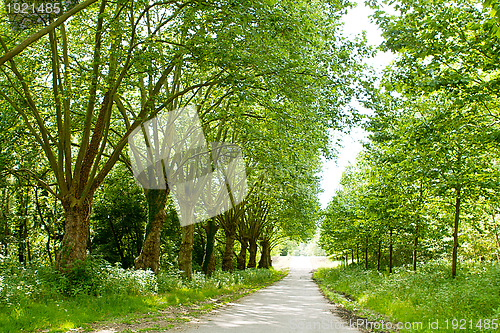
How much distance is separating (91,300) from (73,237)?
2.63 meters

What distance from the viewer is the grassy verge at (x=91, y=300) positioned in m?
7.66


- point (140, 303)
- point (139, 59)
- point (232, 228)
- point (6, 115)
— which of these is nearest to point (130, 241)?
point (232, 228)

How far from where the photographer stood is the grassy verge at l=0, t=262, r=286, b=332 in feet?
25.1

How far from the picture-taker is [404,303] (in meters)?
10.7

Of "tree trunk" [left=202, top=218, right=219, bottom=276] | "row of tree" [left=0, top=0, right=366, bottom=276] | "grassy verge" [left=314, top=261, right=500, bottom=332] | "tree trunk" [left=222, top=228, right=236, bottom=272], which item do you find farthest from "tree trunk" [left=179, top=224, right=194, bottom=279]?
"tree trunk" [left=222, top=228, right=236, bottom=272]

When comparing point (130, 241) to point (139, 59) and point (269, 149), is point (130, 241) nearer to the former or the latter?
point (269, 149)

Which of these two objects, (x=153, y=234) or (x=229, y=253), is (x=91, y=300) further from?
(x=229, y=253)

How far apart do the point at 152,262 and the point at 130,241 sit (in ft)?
69.0

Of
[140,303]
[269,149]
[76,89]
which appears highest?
[76,89]

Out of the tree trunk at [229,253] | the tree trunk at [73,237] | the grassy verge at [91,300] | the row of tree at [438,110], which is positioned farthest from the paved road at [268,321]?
the tree trunk at [229,253]

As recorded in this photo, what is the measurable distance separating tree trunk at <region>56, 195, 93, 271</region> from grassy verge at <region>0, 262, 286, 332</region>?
44 cm

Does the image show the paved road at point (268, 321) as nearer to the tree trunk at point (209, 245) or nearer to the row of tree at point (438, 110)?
the row of tree at point (438, 110)

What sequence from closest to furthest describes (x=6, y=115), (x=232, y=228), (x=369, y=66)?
(x=369, y=66)
(x=6, y=115)
(x=232, y=228)

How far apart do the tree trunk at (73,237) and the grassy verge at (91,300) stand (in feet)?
1.45
